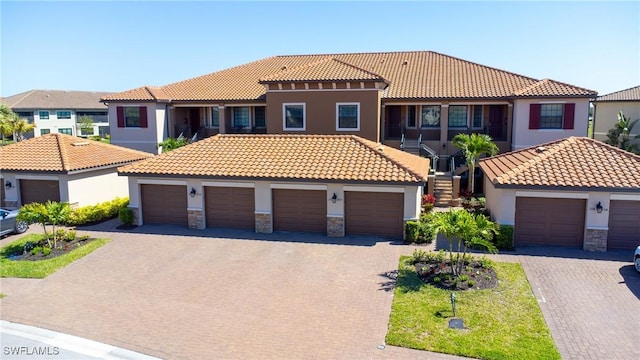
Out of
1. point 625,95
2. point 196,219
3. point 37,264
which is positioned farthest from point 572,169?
point 625,95

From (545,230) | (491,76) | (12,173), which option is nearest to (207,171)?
(12,173)

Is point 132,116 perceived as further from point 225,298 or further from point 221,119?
point 225,298

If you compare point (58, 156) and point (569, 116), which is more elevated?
point (569, 116)

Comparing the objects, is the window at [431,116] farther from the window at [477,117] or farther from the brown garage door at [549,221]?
the brown garage door at [549,221]

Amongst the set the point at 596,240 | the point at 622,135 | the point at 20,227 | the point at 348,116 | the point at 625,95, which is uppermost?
the point at 625,95

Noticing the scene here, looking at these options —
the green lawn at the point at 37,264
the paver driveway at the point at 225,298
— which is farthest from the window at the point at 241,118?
the green lawn at the point at 37,264

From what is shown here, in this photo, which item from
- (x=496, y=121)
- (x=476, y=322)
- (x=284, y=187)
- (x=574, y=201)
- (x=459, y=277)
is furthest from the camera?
(x=496, y=121)

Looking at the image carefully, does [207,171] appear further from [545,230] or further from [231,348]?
[545,230]
